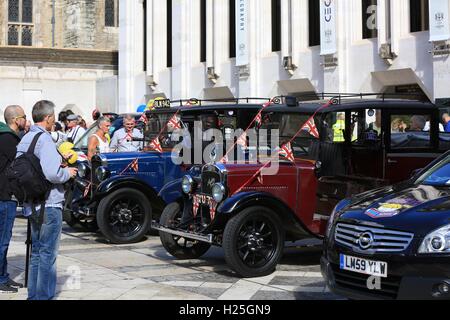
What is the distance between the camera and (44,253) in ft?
20.8

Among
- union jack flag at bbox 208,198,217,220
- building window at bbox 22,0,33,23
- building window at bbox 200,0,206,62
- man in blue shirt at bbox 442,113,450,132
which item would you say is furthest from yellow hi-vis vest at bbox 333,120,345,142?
building window at bbox 22,0,33,23

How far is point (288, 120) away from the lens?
10102mm

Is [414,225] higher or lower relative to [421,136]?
lower

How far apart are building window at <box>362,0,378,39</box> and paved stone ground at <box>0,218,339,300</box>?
12402mm

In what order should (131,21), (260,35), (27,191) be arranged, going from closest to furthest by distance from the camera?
(27,191) → (260,35) → (131,21)

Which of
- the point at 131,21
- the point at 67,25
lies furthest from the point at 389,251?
the point at 67,25

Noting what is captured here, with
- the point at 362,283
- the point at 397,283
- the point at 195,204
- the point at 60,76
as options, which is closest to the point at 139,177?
the point at 195,204

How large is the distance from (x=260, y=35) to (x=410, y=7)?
6.92 metres

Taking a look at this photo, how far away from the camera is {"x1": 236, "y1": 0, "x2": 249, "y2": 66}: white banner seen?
2539cm

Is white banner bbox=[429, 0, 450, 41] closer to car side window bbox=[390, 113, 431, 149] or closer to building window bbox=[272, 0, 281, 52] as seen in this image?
building window bbox=[272, 0, 281, 52]

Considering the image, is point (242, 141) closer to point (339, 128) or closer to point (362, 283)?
point (339, 128)

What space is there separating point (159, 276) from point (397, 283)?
383cm

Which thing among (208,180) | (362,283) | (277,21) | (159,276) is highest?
(277,21)

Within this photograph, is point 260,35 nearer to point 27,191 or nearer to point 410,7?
point 410,7
